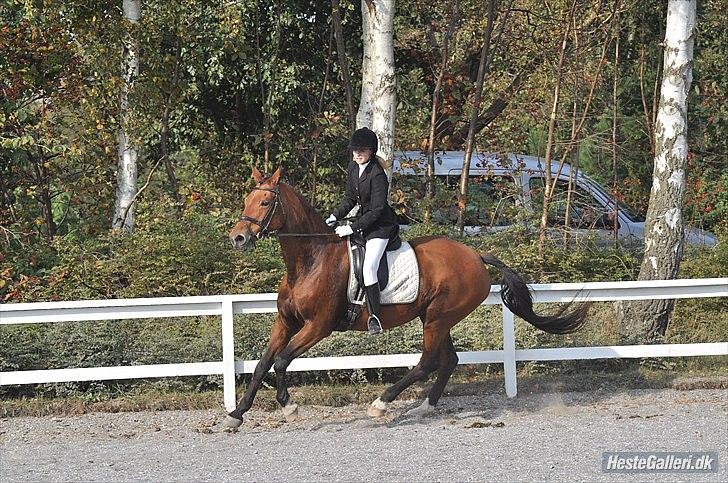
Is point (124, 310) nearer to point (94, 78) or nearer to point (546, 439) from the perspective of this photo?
point (546, 439)

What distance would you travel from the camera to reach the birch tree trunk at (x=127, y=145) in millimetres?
14070

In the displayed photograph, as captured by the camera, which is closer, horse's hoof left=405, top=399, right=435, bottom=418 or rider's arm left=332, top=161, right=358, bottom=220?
rider's arm left=332, top=161, right=358, bottom=220

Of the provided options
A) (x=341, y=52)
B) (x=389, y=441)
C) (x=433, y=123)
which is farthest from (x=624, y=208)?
(x=389, y=441)

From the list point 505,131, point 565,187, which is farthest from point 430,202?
point 505,131

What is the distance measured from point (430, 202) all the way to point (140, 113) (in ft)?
13.8

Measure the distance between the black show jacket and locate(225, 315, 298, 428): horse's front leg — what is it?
43.3 inches

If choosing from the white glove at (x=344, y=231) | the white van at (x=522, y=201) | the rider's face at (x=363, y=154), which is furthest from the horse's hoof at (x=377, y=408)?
the white van at (x=522, y=201)

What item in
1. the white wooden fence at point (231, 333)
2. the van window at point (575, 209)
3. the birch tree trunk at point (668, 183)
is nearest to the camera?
the white wooden fence at point (231, 333)

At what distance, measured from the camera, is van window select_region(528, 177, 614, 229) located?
15148 millimetres

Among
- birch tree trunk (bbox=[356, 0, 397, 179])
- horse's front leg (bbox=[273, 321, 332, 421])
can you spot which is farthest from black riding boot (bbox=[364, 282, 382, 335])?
birch tree trunk (bbox=[356, 0, 397, 179])

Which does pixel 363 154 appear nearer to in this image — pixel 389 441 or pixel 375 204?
pixel 375 204

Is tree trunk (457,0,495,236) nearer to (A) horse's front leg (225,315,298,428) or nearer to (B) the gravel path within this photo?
(B) the gravel path

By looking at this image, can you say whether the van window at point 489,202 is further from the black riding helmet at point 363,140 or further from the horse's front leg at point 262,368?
the horse's front leg at point 262,368

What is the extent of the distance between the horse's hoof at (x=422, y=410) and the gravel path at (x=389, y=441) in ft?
0.33
